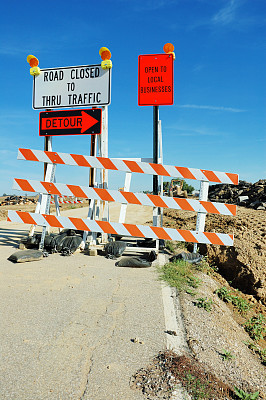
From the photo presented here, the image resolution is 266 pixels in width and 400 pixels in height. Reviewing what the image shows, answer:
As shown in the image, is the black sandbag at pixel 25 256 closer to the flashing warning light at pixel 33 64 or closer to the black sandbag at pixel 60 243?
the black sandbag at pixel 60 243

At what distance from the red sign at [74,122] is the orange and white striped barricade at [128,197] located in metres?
1.20

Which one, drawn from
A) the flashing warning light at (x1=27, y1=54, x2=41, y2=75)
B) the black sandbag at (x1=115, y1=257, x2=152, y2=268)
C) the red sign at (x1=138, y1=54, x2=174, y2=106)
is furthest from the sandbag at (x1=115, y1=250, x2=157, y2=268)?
the flashing warning light at (x1=27, y1=54, x2=41, y2=75)

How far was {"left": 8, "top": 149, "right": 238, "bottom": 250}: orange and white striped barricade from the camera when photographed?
257 inches

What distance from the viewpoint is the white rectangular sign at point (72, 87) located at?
7961 mm

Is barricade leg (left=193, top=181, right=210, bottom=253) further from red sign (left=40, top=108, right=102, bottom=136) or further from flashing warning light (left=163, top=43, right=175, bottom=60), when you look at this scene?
flashing warning light (left=163, top=43, right=175, bottom=60)

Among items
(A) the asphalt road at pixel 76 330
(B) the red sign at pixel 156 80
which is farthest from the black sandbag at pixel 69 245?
(B) the red sign at pixel 156 80

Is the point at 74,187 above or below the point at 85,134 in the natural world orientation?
below

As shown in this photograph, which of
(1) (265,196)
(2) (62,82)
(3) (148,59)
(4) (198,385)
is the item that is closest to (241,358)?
(4) (198,385)

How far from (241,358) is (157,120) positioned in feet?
19.7

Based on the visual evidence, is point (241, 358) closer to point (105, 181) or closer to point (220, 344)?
point (220, 344)

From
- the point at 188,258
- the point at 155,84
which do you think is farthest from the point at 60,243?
the point at 155,84

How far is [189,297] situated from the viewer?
449 centimetres

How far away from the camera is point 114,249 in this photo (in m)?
6.86

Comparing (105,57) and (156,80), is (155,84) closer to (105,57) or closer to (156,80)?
(156,80)
